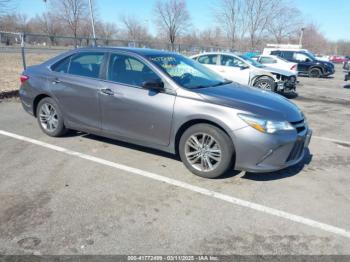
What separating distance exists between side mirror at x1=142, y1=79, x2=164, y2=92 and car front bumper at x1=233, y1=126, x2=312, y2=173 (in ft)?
3.94

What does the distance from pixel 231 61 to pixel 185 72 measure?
7.64m

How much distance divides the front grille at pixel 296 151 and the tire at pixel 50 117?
3.72 m

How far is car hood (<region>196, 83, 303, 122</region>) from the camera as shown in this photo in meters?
3.93

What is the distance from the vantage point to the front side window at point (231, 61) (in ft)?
38.9

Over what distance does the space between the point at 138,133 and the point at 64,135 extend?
6.06ft

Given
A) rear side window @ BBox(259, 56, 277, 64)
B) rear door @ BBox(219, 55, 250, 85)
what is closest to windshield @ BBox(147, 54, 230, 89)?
rear door @ BBox(219, 55, 250, 85)

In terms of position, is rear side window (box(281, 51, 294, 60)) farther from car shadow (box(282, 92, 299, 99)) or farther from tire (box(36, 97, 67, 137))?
tire (box(36, 97, 67, 137))

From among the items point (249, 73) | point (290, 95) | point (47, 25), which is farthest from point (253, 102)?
point (47, 25)

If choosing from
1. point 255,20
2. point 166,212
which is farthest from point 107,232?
point 255,20

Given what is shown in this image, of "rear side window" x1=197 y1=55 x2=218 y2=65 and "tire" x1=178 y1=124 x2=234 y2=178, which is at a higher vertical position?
"rear side window" x1=197 y1=55 x2=218 y2=65

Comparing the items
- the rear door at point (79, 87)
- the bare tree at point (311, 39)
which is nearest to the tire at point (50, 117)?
the rear door at point (79, 87)

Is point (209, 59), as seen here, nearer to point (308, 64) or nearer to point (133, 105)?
point (133, 105)

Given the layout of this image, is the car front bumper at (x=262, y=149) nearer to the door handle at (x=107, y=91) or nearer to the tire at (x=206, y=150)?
the tire at (x=206, y=150)

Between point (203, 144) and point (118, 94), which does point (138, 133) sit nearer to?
point (118, 94)
